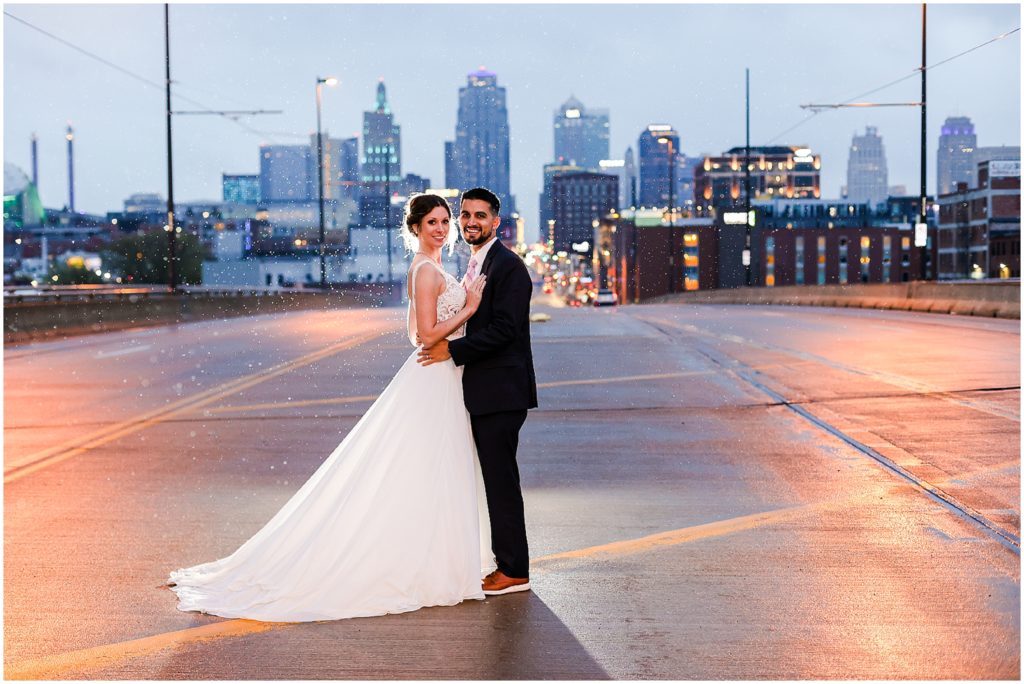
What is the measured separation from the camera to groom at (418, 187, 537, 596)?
631 centimetres

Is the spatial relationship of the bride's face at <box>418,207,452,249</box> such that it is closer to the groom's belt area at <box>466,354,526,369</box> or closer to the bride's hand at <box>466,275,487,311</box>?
the bride's hand at <box>466,275,487,311</box>

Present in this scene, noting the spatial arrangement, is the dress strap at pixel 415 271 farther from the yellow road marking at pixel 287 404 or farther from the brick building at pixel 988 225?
the brick building at pixel 988 225

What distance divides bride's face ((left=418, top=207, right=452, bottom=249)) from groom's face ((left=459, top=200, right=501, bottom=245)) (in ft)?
0.31

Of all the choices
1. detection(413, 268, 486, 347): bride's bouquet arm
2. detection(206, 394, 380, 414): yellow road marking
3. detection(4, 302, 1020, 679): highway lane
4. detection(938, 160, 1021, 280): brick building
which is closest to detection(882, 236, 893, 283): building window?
detection(938, 160, 1021, 280): brick building

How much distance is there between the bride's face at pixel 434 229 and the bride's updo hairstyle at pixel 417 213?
2 centimetres

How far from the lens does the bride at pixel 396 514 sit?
239 inches

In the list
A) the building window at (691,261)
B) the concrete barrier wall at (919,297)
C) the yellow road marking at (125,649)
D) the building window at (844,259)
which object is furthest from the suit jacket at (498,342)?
the building window at (844,259)

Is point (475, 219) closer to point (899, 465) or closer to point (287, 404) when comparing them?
point (899, 465)

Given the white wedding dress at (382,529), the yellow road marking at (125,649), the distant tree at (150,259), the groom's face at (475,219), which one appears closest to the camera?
the yellow road marking at (125,649)

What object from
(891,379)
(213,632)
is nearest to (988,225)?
(891,379)

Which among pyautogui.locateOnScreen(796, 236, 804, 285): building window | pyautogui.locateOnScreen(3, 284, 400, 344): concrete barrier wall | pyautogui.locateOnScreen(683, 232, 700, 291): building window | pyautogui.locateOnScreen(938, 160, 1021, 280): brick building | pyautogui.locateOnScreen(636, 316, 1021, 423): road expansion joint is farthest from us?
pyautogui.locateOnScreen(683, 232, 700, 291): building window

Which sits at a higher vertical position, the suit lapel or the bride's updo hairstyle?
the bride's updo hairstyle

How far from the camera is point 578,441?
12.2m

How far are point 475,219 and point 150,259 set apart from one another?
155537mm
